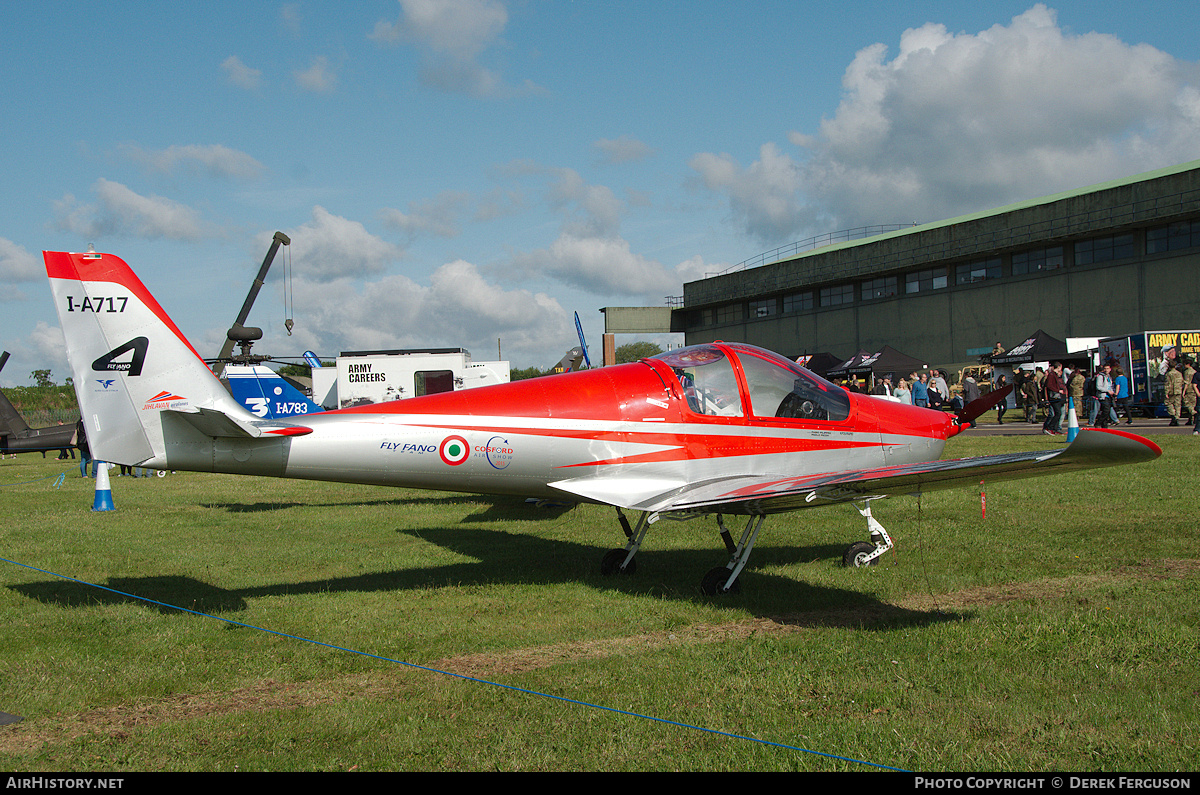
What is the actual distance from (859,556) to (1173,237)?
136 feet

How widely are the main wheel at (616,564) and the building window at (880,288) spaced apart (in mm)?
50303

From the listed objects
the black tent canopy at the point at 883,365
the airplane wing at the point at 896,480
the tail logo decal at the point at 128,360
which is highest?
the black tent canopy at the point at 883,365

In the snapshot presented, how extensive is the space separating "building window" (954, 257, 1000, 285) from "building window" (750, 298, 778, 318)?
634 inches

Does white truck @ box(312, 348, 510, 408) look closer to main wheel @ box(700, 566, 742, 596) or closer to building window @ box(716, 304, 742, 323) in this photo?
main wheel @ box(700, 566, 742, 596)

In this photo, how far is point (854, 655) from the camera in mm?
4984

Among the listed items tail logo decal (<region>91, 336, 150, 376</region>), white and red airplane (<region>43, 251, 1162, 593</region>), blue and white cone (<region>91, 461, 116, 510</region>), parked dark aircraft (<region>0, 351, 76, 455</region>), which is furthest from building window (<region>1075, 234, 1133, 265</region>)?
parked dark aircraft (<region>0, 351, 76, 455</region>)

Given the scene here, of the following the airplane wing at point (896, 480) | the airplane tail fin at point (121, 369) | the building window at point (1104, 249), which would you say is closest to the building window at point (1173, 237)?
the building window at point (1104, 249)

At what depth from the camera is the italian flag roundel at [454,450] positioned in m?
6.38

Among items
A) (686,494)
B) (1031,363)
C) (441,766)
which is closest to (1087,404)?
(1031,363)

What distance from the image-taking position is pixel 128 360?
591 centimetres

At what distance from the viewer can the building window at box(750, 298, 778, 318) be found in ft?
206

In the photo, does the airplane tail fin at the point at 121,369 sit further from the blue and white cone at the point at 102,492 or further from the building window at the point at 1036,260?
the building window at the point at 1036,260
